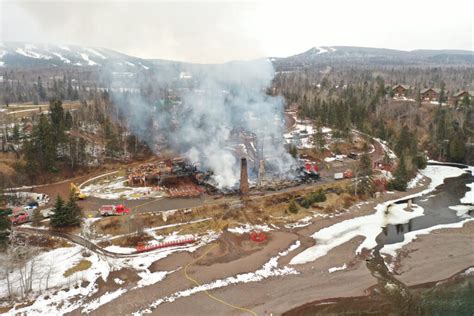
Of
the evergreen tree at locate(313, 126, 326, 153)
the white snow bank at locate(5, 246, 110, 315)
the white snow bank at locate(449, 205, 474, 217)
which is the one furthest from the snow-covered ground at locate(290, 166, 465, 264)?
the evergreen tree at locate(313, 126, 326, 153)

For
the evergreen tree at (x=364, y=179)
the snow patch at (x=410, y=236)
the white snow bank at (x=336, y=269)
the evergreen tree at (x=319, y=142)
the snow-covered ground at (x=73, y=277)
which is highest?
the evergreen tree at (x=319, y=142)

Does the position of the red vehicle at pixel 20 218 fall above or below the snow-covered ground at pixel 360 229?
above

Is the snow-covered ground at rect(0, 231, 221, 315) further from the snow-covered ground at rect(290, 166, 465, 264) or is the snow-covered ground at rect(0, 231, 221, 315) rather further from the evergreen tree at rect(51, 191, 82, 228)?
the snow-covered ground at rect(290, 166, 465, 264)

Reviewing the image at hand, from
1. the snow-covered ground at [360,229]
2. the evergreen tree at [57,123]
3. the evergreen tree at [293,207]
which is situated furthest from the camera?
the evergreen tree at [57,123]

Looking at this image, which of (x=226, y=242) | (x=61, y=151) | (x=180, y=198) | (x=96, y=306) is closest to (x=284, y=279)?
(x=226, y=242)

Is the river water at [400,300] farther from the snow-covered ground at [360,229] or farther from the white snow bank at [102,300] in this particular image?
the white snow bank at [102,300]

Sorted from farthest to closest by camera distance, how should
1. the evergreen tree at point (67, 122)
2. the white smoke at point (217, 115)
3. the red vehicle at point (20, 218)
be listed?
the evergreen tree at point (67, 122), the white smoke at point (217, 115), the red vehicle at point (20, 218)

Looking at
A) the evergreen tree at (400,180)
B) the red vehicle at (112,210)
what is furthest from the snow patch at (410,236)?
the red vehicle at (112,210)

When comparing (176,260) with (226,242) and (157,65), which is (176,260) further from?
(157,65)
